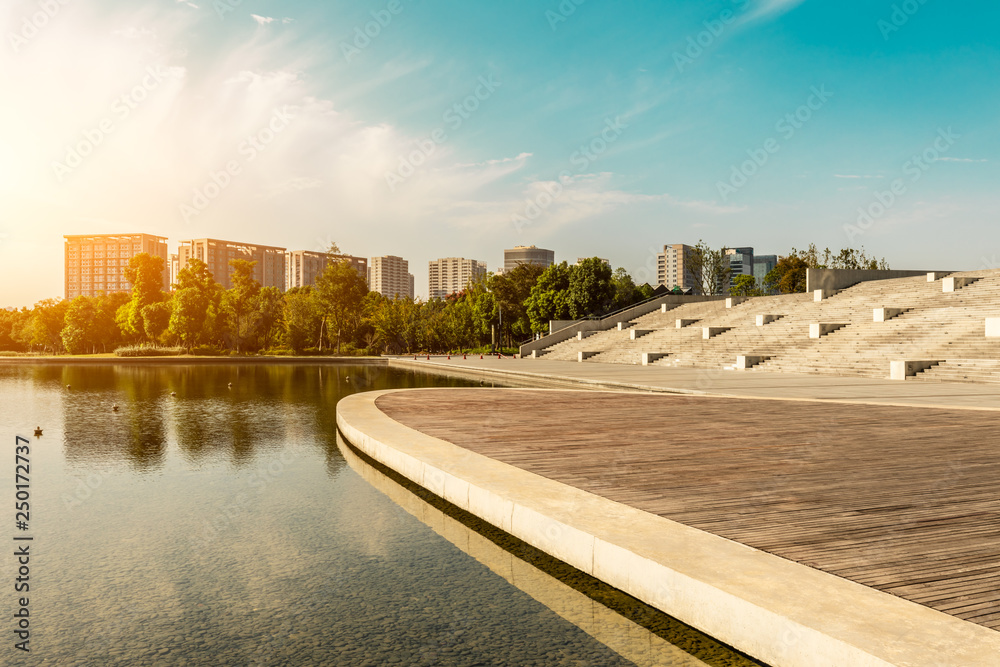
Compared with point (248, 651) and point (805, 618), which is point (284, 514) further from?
point (805, 618)

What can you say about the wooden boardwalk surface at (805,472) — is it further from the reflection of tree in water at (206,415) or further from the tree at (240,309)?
the tree at (240,309)

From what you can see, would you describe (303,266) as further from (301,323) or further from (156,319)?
(301,323)

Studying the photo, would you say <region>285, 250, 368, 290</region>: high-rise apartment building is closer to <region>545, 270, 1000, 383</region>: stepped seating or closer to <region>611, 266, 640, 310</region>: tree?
<region>611, 266, 640, 310</region>: tree

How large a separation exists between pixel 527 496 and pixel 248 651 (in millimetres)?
2677

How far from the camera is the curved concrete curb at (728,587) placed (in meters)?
3.02

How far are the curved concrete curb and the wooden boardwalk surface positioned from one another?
0.90 feet

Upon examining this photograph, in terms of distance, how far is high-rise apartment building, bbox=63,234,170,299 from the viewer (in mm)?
158875

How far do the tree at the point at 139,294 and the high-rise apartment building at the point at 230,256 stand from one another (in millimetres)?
69873

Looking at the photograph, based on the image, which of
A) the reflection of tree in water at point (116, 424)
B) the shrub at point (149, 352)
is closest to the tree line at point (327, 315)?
the shrub at point (149, 352)

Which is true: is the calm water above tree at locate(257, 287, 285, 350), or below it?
below

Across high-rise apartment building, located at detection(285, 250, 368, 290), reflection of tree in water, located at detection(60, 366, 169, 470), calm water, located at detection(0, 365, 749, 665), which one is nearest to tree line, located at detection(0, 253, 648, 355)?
reflection of tree in water, located at detection(60, 366, 169, 470)

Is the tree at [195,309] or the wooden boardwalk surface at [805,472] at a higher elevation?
the tree at [195,309]

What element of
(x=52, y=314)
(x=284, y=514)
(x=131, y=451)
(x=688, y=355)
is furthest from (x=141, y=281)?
(x=284, y=514)

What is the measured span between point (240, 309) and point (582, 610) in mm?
58399
